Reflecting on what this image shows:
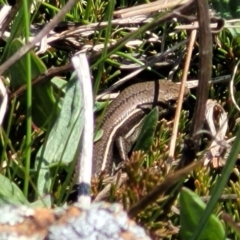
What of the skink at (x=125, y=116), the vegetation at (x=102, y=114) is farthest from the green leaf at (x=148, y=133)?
the skink at (x=125, y=116)

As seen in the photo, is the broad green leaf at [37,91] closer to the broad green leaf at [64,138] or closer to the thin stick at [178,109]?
the broad green leaf at [64,138]

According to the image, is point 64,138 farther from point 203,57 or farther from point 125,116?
point 125,116

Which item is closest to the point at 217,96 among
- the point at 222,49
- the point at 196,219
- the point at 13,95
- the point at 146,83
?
the point at 222,49

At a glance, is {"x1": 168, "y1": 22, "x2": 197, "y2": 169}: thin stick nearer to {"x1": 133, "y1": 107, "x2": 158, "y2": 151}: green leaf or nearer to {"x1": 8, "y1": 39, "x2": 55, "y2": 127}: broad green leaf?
{"x1": 133, "y1": 107, "x2": 158, "y2": 151}: green leaf

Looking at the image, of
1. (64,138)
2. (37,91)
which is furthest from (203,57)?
(37,91)

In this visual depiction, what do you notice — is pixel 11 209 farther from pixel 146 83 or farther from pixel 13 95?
pixel 146 83

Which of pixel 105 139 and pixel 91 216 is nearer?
pixel 91 216

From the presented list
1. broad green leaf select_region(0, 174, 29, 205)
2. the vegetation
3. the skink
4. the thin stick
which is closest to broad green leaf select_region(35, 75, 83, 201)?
the vegetation
